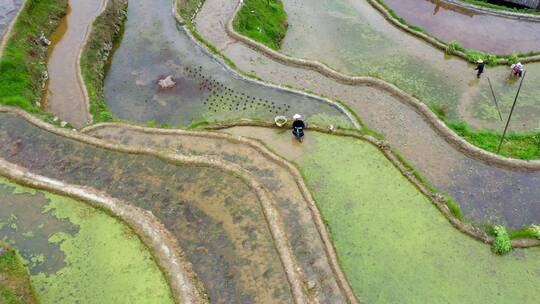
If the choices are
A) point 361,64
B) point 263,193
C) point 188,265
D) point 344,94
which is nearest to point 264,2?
point 361,64

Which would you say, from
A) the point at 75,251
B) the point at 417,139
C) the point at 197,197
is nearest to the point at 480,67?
the point at 417,139

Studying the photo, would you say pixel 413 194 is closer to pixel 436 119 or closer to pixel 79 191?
pixel 436 119

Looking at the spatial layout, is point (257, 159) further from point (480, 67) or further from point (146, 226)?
point (480, 67)

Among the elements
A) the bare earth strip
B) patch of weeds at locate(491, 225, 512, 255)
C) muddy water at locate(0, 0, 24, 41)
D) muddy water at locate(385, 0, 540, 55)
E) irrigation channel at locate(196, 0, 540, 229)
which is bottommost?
the bare earth strip

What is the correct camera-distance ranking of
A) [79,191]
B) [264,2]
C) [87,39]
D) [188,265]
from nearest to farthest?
1. [188,265]
2. [79,191]
3. [87,39]
4. [264,2]

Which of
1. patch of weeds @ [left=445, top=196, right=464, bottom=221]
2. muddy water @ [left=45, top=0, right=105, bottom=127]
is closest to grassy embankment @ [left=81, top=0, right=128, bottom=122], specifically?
muddy water @ [left=45, top=0, right=105, bottom=127]

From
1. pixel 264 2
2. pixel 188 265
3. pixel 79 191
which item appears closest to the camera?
pixel 188 265

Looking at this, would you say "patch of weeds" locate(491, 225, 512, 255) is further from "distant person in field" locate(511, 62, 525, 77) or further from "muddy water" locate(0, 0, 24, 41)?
"muddy water" locate(0, 0, 24, 41)
